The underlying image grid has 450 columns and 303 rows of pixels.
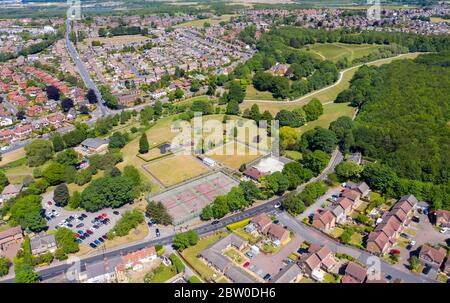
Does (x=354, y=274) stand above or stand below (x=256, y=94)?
below

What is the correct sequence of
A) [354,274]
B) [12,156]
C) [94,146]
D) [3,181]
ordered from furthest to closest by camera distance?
1. [12,156]
2. [94,146]
3. [3,181]
4. [354,274]

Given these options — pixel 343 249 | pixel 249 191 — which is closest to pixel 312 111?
pixel 249 191

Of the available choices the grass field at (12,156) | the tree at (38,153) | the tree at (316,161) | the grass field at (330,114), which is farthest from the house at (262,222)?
the grass field at (12,156)

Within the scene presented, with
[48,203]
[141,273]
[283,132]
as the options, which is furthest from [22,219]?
[283,132]

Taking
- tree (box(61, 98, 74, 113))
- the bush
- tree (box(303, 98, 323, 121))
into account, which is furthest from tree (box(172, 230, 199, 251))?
tree (box(61, 98, 74, 113))

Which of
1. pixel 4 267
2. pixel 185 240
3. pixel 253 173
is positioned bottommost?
pixel 4 267

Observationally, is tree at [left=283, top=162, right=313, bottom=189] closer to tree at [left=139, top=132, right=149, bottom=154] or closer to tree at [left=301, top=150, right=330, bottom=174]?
tree at [left=301, top=150, right=330, bottom=174]

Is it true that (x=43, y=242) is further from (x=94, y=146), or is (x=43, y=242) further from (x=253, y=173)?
(x=253, y=173)

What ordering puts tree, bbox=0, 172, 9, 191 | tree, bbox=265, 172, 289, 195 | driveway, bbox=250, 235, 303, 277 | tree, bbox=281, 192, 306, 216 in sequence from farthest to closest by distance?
tree, bbox=0, 172, 9, 191, tree, bbox=265, 172, 289, 195, tree, bbox=281, 192, 306, 216, driveway, bbox=250, 235, 303, 277
